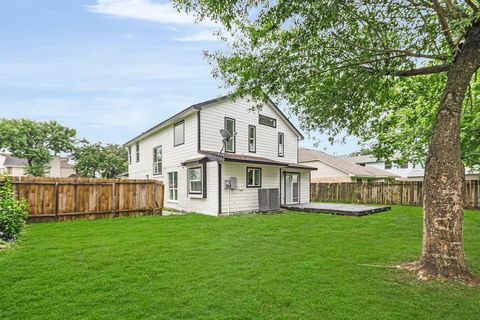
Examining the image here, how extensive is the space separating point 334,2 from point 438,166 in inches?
114

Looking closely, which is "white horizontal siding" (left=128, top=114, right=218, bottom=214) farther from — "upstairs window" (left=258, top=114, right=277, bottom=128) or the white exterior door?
the white exterior door

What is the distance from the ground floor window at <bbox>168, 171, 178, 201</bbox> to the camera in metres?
15.1

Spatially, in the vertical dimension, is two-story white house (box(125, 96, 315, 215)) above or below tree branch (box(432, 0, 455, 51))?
below

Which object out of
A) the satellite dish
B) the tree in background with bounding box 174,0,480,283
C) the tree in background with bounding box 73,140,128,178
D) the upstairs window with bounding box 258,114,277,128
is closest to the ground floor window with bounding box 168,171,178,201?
the satellite dish

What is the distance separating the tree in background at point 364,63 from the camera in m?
4.24

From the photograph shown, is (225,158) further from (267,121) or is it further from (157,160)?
(157,160)

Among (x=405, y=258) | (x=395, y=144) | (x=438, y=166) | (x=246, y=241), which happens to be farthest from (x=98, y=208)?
(x=395, y=144)

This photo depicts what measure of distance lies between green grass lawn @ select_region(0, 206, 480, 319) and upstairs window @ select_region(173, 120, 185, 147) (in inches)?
292

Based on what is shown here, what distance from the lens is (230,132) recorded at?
1414 cm

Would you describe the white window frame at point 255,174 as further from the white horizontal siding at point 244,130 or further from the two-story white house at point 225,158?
the white horizontal siding at point 244,130

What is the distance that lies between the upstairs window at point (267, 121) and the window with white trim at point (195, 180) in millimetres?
4614

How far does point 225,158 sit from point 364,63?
7.12m

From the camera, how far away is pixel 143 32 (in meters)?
10.0

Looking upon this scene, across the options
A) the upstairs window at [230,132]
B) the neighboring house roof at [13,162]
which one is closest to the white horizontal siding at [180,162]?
the upstairs window at [230,132]
